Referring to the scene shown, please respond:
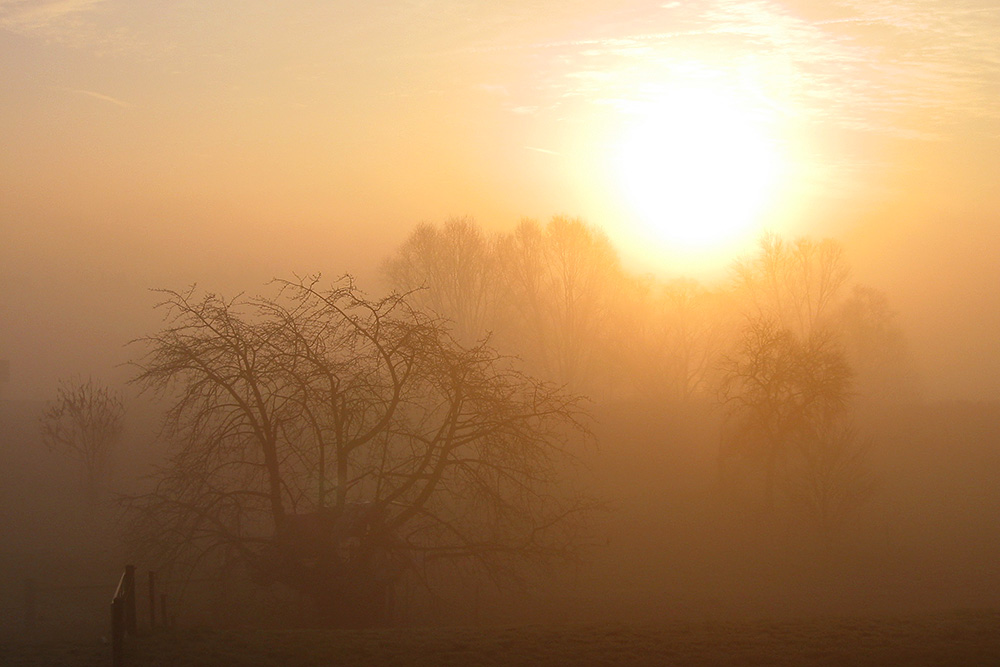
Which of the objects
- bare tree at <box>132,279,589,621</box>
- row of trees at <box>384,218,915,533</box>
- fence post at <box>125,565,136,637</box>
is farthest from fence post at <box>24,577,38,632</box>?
row of trees at <box>384,218,915,533</box>

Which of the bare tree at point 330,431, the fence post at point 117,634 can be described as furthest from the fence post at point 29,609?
the fence post at point 117,634

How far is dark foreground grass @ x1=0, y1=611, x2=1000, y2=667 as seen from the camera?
1012 centimetres

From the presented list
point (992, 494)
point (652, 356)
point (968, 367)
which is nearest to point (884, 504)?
→ point (992, 494)

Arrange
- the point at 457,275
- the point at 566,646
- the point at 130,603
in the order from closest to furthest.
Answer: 1. the point at 566,646
2. the point at 130,603
3. the point at 457,275

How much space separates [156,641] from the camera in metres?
10.9

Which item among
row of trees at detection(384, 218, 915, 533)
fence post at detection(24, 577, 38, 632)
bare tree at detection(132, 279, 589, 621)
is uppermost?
row of trees at detection(384, 218, 915, 533)

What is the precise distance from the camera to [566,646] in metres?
11.0

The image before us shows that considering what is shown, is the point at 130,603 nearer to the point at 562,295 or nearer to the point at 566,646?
the point at 566,646

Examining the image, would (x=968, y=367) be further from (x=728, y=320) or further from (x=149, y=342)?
(x=149, y=342)

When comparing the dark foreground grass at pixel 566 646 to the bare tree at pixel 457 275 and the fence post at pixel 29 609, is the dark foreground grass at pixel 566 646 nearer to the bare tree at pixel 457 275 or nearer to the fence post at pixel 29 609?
the fence post at pixel 29 609

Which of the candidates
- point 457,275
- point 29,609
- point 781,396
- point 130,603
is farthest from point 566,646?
point 457,275

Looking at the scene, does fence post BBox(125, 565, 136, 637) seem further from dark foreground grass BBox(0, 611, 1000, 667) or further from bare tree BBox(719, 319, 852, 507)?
bare tree BBox(719, 319, 852, 507)

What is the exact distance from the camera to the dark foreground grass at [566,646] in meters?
10.1

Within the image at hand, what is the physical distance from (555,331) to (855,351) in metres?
22.3
